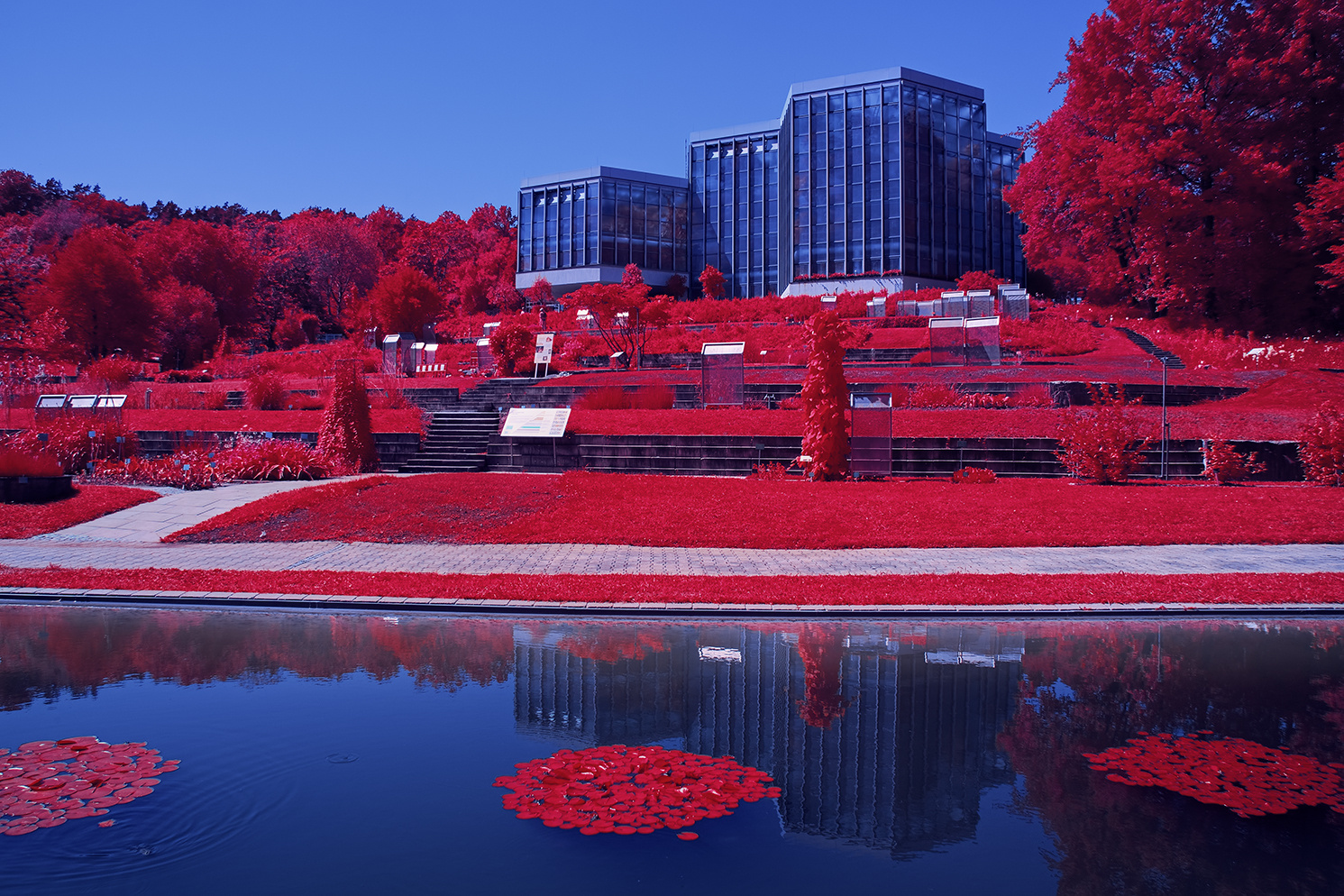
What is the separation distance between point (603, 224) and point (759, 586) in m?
72.1

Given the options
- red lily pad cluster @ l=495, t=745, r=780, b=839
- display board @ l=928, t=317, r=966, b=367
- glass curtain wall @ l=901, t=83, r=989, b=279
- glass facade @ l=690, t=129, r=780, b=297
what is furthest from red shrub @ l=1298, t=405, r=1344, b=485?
glass facade @ l=690, t=129, r=780, b=297

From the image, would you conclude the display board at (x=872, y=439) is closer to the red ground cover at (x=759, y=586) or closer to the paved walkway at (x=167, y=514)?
the red ground cover at (x=759, y=586)

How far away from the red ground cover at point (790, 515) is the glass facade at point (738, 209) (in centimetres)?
6354

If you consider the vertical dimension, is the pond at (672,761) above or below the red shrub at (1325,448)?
below

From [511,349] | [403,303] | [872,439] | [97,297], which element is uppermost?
[403,303]

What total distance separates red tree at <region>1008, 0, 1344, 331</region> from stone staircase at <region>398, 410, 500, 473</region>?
2664 centimetres

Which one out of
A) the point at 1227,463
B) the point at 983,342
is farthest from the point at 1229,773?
the point at 983,342

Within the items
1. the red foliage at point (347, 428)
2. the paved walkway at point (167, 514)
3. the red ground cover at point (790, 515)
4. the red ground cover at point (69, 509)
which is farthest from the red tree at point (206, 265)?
the red ground cover at point (790, 515)

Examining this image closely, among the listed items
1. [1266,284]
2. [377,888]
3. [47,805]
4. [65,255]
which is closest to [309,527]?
[47,805]

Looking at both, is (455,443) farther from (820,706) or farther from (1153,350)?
(1153,350)

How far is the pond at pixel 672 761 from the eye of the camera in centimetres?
386

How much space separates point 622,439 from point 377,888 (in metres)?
15.5

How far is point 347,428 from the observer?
19.8 metres

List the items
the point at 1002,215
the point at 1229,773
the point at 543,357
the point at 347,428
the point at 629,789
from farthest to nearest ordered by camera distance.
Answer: the point at 1002,215 → the point at 543,357 → the point at 347,428 → the point at 1229,773 → the point at 629,789
